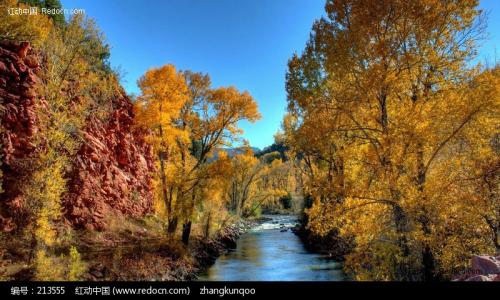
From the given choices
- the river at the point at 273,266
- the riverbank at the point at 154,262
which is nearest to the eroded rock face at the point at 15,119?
the riverbank at the point at 154,262

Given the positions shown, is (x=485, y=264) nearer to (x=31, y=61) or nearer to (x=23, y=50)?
(x=31, y=61)

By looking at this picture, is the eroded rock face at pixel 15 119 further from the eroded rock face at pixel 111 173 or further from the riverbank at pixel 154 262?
the riverbank at pixel 154 262

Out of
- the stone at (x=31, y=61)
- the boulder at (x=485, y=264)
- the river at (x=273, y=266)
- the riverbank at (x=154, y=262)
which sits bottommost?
the river at (x=273, y=266)

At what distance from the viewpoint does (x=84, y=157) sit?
18.7 metres

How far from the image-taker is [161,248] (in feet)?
62.1

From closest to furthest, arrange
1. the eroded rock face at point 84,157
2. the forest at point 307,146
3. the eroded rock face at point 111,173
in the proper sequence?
1. the forest at point 307,146
2. the eroded rock face at point 84,157
3. the eroded rock face at point 111,173

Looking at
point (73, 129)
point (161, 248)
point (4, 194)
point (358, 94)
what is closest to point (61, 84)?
point (73, 129)

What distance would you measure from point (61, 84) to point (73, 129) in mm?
2291

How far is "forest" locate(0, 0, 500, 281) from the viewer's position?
29.5 ft

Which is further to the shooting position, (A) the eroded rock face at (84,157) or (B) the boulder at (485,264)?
(A) the eroded rock face at (84,157)

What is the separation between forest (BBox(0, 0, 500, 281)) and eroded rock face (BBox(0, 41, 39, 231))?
0.06 meters

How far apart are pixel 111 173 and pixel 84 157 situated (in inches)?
103

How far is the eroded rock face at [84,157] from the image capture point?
540 inches
